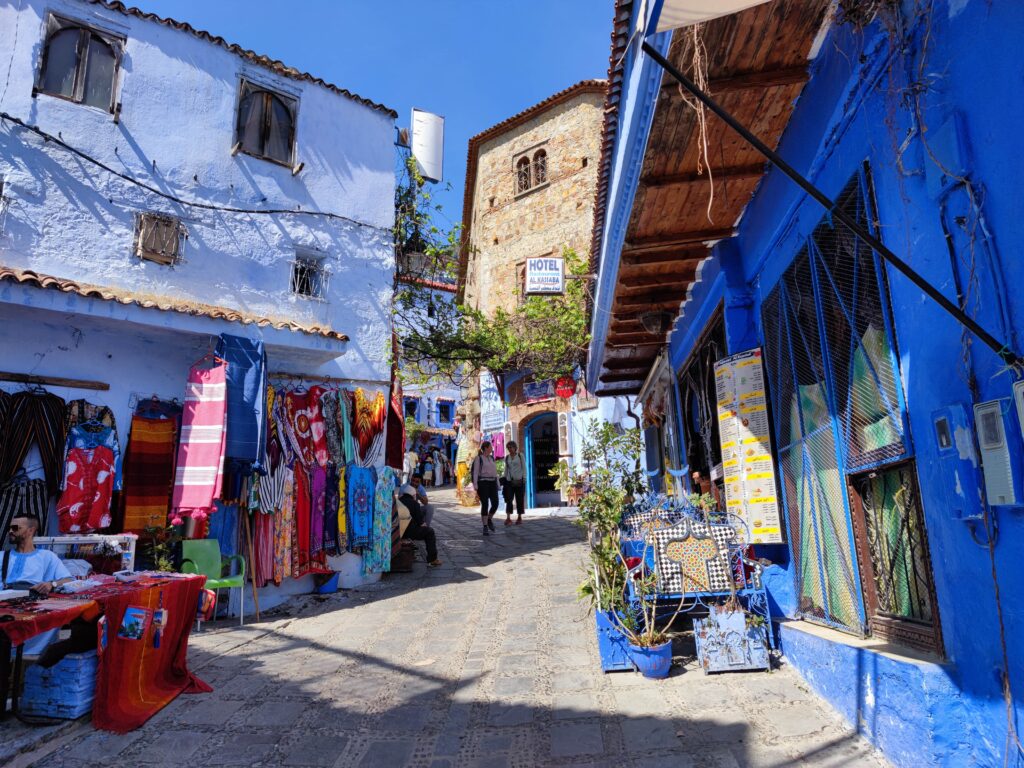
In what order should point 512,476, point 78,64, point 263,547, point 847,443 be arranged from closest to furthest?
point 847,443 → point 263,547 → point 78,64 → point 512,476

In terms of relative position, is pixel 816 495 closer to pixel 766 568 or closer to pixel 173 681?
pixel 766 568

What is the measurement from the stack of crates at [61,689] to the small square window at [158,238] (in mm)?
5176

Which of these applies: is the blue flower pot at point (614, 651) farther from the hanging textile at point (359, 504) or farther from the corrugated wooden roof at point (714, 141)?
the hanging textile at point (359, 504)

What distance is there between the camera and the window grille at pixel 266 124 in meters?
8.77

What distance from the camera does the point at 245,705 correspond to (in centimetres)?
420

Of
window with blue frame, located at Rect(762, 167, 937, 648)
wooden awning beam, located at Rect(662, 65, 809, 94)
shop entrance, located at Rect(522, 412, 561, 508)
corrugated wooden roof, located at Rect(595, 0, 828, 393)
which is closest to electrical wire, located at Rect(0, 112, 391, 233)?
corrugated wooden roof, located at Rect(595, 0, 828, 393)

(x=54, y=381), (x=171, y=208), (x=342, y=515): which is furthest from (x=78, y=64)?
(x=342, y=515)

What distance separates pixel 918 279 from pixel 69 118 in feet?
29.4

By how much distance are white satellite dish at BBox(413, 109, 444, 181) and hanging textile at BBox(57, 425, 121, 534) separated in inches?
279

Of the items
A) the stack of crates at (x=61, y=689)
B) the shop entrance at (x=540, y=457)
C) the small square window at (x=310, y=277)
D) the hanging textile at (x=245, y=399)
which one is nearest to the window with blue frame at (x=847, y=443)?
the stack of crates at (x=61, y=689)

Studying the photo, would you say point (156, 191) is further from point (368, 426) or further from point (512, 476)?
point (512, 476)

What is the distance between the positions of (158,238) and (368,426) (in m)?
3.47

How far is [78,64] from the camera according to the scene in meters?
7.68

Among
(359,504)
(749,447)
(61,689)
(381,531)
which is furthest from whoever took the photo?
(381,531)
